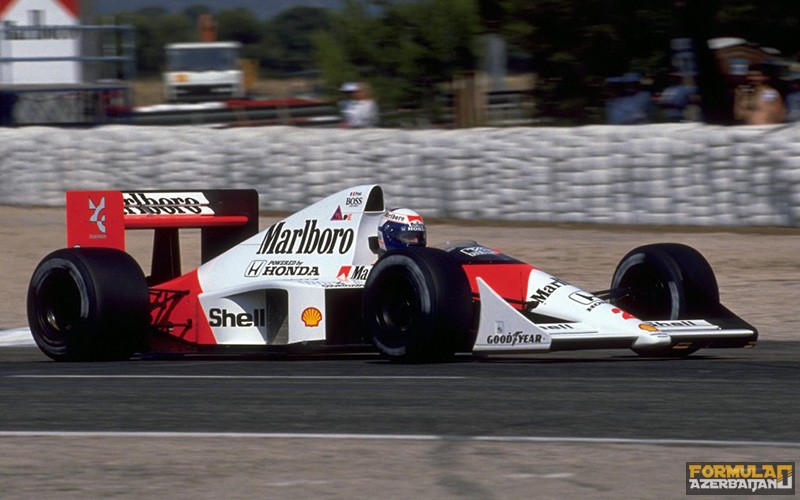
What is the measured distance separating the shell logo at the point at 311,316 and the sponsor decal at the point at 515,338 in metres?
1.20

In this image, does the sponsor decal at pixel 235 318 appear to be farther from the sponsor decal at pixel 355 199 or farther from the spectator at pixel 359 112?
the spectator at pixel 359 112

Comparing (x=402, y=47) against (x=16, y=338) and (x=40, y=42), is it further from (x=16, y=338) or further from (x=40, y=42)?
(x=16, y=338)

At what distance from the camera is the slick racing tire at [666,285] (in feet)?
27.7

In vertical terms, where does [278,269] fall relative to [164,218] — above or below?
below

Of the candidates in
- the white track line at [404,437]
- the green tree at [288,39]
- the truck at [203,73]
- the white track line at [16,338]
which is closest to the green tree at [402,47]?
the truck at [203,73]

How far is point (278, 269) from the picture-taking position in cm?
915

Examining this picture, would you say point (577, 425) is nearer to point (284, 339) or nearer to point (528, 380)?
point (528, 380)

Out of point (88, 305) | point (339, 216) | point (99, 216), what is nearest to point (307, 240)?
point (339, 216)

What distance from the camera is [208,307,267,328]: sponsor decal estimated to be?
8.95 metres

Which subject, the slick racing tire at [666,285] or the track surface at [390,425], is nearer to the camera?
the track surface at [390,425]

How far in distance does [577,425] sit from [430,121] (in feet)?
45.2

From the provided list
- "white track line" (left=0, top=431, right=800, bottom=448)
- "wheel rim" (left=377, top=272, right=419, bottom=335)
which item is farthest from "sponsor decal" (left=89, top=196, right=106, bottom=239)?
"white track line" (left=0, top=431, right=800, bottom=448)

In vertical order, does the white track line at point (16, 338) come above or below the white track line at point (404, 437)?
below

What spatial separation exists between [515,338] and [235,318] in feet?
6.98
